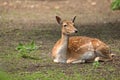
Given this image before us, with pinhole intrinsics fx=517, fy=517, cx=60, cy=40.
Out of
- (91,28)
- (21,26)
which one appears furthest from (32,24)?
(91,28)

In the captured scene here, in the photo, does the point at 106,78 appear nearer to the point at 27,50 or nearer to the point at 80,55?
the point at 80,55

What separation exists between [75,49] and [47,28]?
250 inches

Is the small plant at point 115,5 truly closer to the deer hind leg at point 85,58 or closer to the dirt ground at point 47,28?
the dirt ground at point 47,28

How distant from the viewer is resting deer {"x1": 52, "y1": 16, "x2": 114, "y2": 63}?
31.3 ft

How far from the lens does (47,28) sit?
1597cm

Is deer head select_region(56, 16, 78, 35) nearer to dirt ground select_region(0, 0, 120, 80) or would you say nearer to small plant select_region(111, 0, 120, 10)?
dirt ground select_region(0, 0, 120, 80)

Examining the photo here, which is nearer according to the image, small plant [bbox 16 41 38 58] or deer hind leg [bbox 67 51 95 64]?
deer hind leg [bbox 67 51 95 64]

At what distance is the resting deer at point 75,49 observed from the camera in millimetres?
9555

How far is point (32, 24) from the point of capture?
17.0 m

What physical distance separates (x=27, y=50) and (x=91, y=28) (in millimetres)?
4808

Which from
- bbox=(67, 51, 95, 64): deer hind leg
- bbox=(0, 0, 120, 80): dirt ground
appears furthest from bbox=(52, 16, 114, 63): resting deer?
bbox=(0, 0, 120, 80): dirt ground

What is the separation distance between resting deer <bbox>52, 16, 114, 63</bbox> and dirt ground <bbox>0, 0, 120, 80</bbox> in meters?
0.17

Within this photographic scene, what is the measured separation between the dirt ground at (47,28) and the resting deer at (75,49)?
0.17 meters

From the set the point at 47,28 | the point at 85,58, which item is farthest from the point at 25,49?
the point at 47,28
